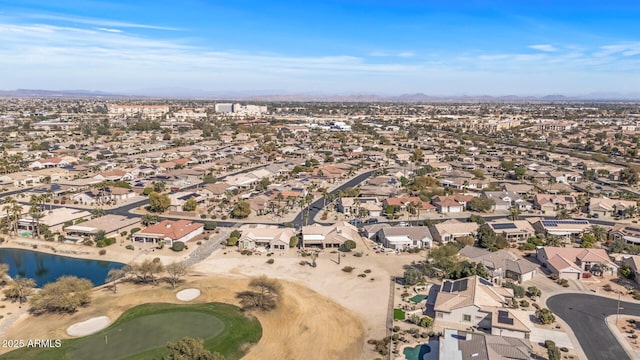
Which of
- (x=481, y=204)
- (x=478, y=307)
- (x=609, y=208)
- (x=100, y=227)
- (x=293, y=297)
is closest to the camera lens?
(x=478, y=307)

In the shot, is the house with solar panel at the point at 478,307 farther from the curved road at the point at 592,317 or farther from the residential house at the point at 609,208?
the residential house at the point at 609,208

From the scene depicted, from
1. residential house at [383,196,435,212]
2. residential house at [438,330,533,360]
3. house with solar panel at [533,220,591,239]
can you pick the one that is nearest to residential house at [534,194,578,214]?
house with solar panel at [533,220,591,239]

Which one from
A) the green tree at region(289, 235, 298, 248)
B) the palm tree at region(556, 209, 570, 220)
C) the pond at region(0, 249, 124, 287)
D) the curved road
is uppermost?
the palm tree at region(556, 209, 570, 220)

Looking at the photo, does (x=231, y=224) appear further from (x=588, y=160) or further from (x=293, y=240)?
(x=588, y=160)

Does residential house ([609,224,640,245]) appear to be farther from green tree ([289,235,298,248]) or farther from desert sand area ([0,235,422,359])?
green tree ([289,235,298,248])

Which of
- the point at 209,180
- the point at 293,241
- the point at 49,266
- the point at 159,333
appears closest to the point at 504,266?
the point at 293,241

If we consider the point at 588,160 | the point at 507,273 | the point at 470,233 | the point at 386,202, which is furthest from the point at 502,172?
the point at 507,273

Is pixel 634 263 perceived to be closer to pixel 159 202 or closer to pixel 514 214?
pixel 514 214
